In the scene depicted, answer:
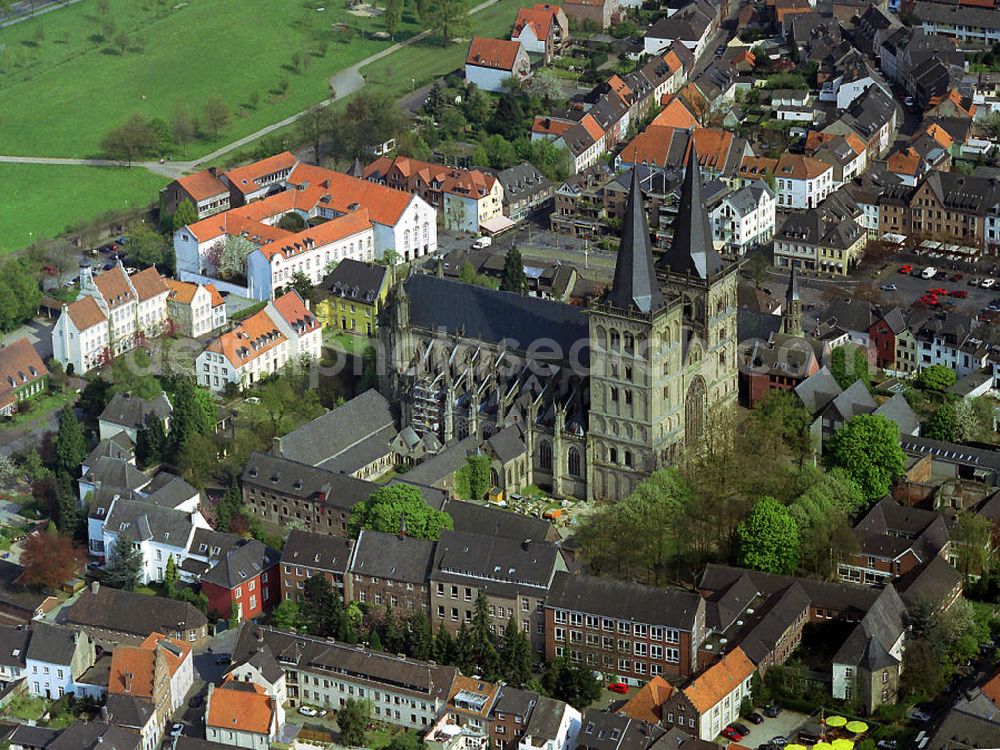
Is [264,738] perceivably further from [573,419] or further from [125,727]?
[573,419]

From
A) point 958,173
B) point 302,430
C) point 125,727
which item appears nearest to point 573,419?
point 302,430

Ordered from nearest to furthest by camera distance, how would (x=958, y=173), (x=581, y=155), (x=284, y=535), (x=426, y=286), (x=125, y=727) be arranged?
(x=125, y=727), (x=284, y=535), (x=426, y=286), (x=958, y=173), (x=581, y=155)

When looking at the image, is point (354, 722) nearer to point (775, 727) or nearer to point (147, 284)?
point (775, 727)

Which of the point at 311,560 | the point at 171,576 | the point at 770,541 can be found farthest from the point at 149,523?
the point at 770,541

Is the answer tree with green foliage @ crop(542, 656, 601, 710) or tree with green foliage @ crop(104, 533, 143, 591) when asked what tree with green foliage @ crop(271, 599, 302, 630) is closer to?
tree with green foliage @ crop(104, 533, 143, 591)

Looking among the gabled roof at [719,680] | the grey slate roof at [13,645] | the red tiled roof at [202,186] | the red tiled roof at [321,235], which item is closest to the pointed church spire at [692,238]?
the gabled roof at [719,680]

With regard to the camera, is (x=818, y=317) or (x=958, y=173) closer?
(x=818, y=317)

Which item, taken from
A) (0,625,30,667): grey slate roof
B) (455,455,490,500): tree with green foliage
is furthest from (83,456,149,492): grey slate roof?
(455,455,490,500): tree with green foliage
